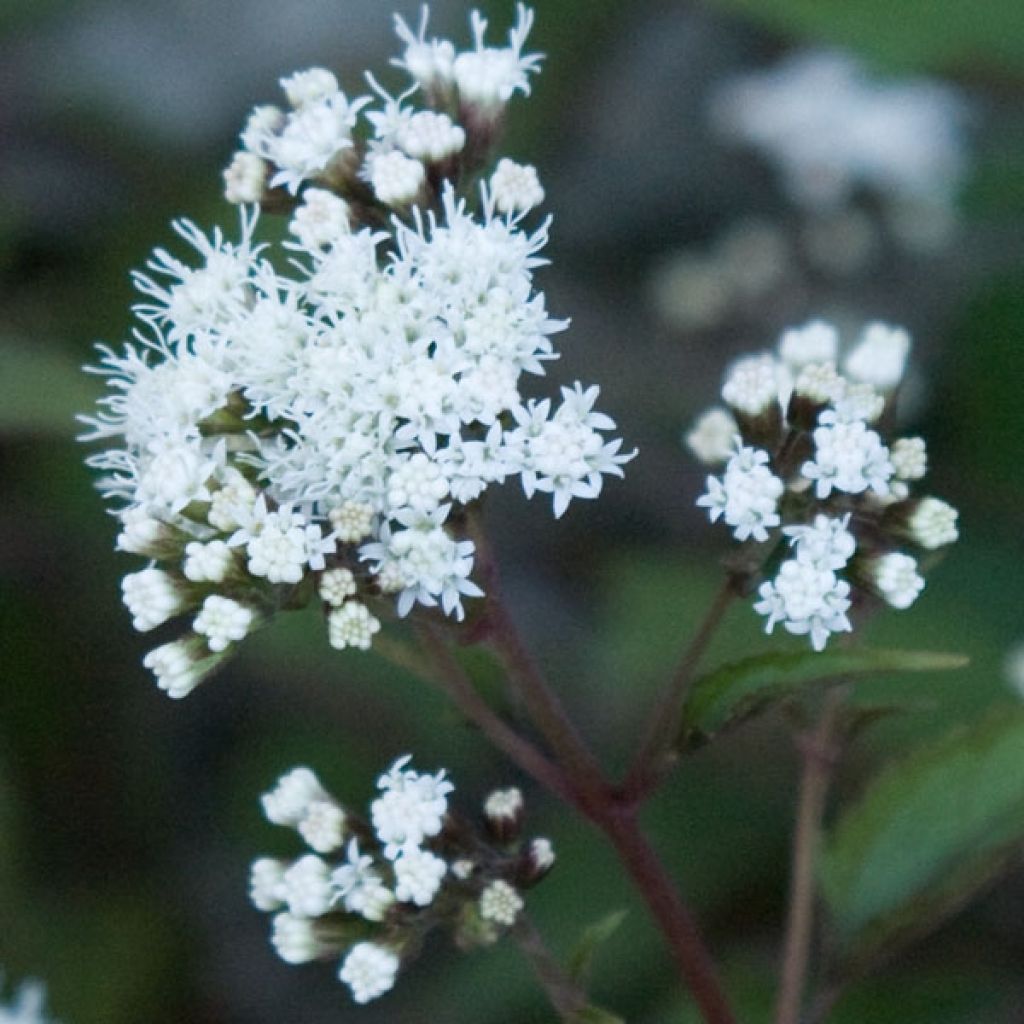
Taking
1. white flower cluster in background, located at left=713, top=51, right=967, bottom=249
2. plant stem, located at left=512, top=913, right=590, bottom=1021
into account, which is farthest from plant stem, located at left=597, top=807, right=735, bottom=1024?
white flower cluster in background, located at left=713, top=51, right=967, bottom=249

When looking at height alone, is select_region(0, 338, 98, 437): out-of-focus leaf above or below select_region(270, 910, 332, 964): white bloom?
above

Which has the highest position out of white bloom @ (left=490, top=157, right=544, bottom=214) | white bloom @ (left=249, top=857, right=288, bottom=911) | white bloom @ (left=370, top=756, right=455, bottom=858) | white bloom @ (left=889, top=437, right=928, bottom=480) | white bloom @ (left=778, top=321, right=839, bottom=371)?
white bloom @ (left=490, top=157, right=544, bottom=214)

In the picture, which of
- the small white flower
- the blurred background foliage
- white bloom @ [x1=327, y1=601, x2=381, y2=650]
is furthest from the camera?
the blurred background foliage

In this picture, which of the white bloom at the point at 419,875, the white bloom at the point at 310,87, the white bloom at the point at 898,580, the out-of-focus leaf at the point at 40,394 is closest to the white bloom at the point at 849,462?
the white bloom at the point at 898,580

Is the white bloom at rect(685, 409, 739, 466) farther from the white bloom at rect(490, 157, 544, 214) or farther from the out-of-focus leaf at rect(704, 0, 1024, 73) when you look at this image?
the out-of-focus leaf at rect(704, 0, 1024, 73)

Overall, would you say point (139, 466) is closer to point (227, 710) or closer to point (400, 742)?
point (400, 742)

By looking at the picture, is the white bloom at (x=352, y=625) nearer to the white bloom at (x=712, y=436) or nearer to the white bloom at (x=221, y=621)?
the white bloom at (x=221, y=621)

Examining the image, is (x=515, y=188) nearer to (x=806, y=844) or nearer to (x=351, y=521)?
(x=351, y=521)
